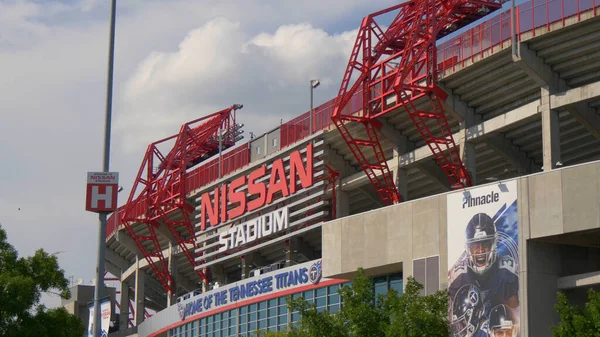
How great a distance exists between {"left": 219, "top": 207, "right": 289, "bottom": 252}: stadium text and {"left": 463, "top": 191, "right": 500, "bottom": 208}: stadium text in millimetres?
23271

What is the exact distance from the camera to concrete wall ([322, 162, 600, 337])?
4172 centimetres

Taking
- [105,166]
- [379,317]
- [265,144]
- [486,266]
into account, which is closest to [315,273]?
[265,144]

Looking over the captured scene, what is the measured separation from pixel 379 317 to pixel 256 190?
34921mm

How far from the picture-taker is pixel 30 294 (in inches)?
1481

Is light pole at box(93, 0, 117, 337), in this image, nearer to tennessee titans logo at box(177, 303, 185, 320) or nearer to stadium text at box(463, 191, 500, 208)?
stadium text at box(463, 191, 500, 208)

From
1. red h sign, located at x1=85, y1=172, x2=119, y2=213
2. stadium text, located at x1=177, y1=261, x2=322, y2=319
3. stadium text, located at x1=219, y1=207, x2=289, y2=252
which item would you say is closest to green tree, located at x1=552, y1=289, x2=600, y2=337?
red h sign, located at x1=85, y1=172, x2=119, y2=213

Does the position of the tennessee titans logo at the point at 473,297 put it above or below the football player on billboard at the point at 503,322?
above

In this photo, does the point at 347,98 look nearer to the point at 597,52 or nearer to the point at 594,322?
the point at 597,52

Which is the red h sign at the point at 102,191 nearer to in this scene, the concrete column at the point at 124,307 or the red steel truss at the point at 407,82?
the red steel truss at the point at 407,82

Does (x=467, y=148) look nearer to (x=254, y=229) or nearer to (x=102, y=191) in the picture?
(x=254, y=229)

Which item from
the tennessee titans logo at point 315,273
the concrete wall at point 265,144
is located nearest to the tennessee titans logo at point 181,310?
the concrete wall at point 265,144

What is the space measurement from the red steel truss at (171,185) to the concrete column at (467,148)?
30326 millimetres

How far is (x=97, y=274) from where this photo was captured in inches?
1241

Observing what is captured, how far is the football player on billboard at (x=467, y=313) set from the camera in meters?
43.5
